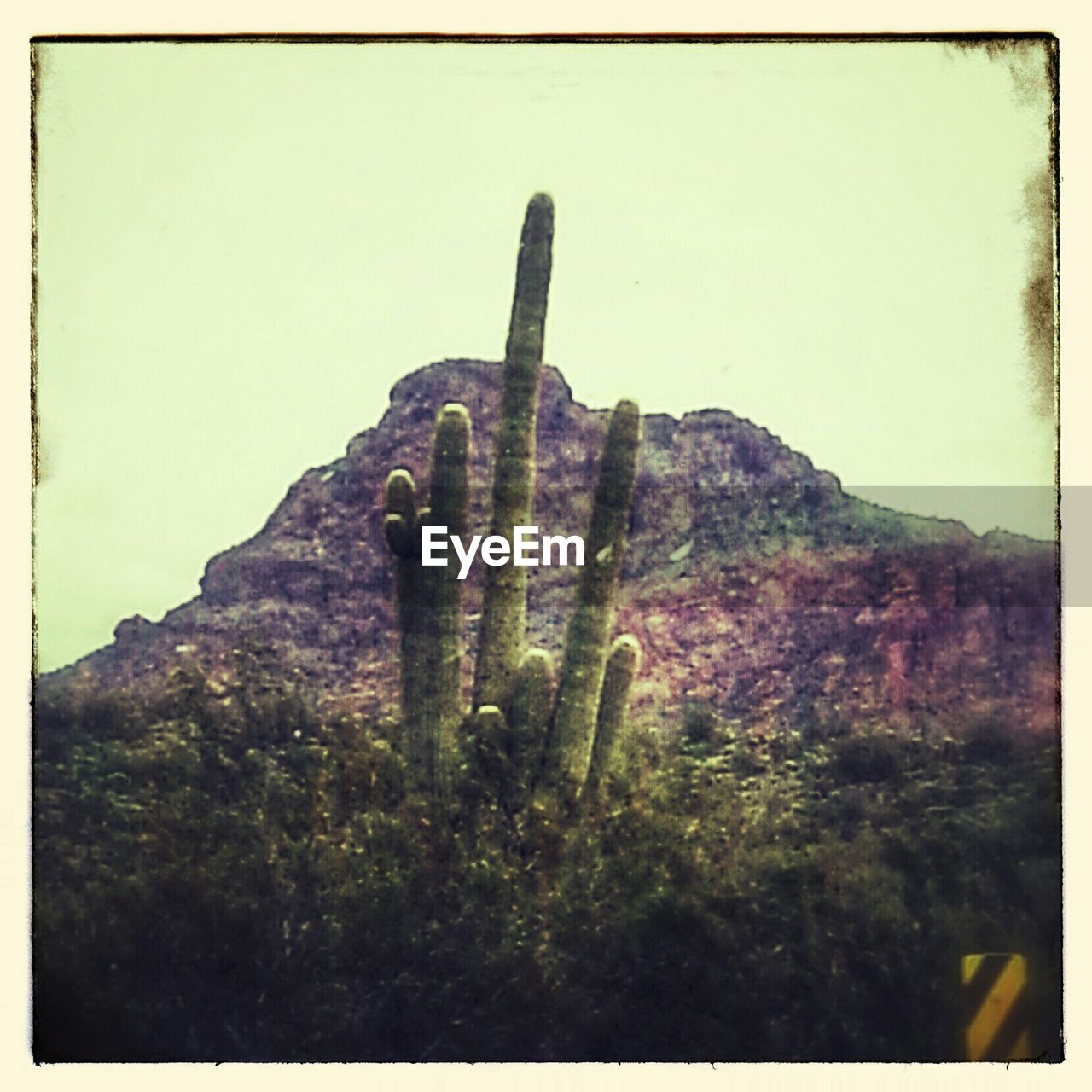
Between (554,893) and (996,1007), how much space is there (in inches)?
51.9

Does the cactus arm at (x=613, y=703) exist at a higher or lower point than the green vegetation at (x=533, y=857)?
higher

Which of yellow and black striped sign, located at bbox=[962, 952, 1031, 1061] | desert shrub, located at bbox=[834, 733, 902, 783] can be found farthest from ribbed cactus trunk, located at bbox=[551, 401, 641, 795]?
yellow and black striped sign, located at bbox=[962, 952, 1031, 1061]

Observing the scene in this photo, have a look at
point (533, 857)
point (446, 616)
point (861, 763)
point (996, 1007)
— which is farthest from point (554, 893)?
A: point (996, 1007)

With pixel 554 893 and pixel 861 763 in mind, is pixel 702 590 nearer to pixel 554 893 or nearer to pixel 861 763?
pixel 861 763

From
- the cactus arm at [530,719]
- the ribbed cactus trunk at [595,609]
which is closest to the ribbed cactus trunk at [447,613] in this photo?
the cactus arm at [530,719]

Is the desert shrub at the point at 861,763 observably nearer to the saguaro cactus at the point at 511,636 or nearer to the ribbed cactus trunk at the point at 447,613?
the saguaro cactus at the point at 511,636

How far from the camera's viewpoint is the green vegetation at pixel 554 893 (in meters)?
4.10

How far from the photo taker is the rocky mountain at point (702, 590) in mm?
4105

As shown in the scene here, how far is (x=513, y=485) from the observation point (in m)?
4.10

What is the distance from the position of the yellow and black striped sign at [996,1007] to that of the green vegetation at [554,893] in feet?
0.14

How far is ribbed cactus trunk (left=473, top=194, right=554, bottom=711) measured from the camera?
409 centimetres

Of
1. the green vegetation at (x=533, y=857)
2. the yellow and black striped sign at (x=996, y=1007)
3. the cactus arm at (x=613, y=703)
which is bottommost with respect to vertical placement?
the yellow and black striped sign at (x=996, y=1007)

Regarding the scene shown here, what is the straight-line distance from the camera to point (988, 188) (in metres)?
4.12

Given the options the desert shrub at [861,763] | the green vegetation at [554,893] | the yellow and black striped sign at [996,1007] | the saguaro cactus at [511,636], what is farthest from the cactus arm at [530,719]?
the yellow and black striped sign at [996,1007]
